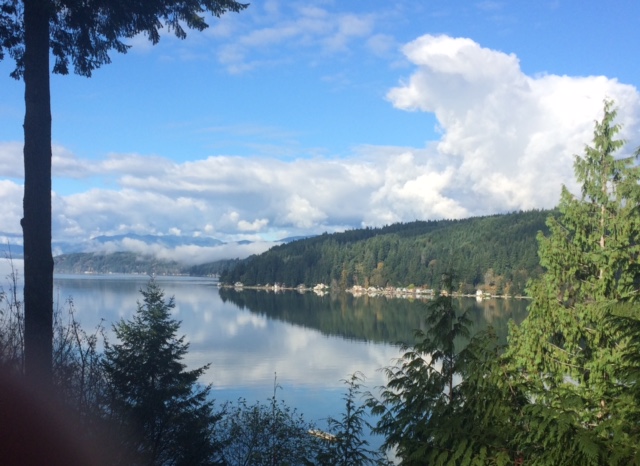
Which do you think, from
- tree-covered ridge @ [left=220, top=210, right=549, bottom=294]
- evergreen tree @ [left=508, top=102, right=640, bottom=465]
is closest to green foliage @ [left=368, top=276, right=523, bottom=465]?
evergreen tree @ [left=508, top=102, right=640, bottom=465]

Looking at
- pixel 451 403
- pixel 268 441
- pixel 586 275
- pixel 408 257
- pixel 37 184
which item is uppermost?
pixel 408 257

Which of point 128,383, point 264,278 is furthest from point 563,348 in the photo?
point 264,278

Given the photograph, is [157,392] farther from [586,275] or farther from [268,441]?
[586,275]

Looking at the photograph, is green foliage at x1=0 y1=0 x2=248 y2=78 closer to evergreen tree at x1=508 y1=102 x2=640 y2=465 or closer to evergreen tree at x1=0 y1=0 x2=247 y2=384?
evergreen tree at x1=0 y1=0 x2=247 y2=384

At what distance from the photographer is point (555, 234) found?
8.76 metres

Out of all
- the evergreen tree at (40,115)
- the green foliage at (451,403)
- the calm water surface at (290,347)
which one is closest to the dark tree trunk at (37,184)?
the evergreen tree at (40,115)

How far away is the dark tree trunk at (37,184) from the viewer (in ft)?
16.6

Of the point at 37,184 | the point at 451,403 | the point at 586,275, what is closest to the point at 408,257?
the point at 586,275

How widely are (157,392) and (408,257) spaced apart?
4327 inches

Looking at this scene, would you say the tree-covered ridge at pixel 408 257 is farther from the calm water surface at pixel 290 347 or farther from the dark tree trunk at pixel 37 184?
the dark tree trunk at pixel 37 184

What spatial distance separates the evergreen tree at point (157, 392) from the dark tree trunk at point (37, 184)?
2.25 metres

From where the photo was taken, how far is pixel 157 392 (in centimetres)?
908

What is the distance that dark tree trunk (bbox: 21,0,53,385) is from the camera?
16.6 feet

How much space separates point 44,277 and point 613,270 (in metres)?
7.41
